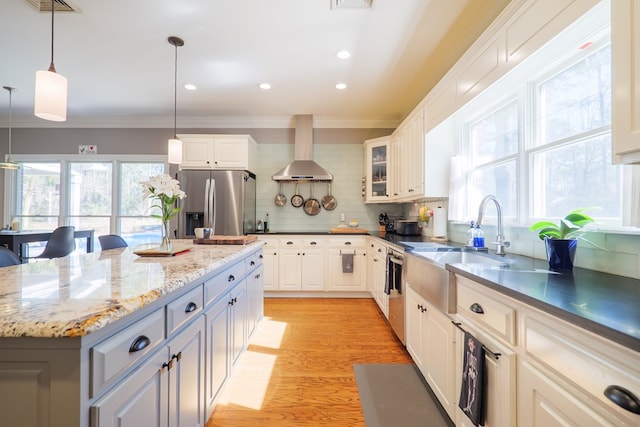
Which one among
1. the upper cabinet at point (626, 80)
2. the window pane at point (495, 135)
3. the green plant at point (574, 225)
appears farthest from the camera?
the window pane at point (495, 135)

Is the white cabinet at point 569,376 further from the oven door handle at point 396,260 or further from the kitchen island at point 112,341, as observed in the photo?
the oven door handle at point 396,260

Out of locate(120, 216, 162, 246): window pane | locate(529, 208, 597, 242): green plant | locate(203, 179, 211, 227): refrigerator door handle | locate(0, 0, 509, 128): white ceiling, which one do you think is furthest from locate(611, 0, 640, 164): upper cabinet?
locate(120, 216, 162, 246): window pane

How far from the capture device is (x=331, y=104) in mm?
4035

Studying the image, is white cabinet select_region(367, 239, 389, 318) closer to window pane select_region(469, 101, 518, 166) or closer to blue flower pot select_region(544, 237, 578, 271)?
window pane select_region(469, 101, 518, 166)

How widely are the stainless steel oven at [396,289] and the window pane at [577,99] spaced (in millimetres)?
1336

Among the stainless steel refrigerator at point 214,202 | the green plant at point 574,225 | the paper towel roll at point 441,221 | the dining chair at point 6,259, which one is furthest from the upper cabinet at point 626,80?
the stainless steel refrigerator at point 214,202

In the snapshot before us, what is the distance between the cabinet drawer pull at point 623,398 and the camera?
0.61m

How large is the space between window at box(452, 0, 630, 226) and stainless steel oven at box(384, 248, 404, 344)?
0.87 m

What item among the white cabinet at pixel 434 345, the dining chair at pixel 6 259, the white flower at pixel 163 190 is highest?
the white flower at pixel 163 190

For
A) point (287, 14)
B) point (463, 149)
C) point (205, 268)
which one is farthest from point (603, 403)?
point (287, 14)

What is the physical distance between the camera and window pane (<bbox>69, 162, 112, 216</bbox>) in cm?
465

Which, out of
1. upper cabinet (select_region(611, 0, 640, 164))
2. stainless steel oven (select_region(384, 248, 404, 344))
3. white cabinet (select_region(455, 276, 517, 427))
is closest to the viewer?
upper cabinet (select_region(611, 0, 640, 164))

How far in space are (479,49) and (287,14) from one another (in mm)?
1459

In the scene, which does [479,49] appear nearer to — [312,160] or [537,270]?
[537,270]
